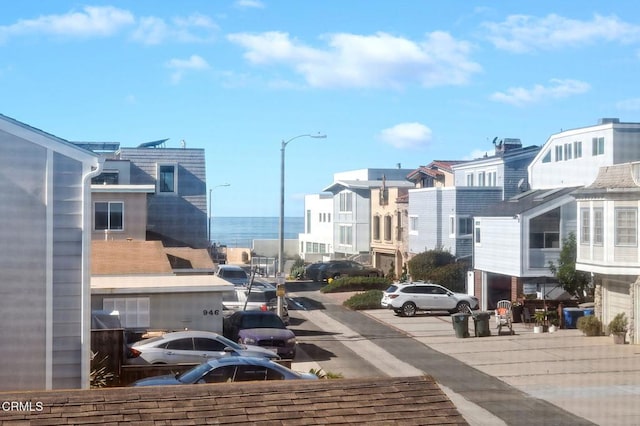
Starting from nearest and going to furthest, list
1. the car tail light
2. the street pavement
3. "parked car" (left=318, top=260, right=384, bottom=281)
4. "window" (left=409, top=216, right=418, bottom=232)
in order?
the street pavement → the car tail light → "window" (left=409, top=216, right=418, bottom=232) → "parked car" (left=318, top=260, right=384, bottom=281)

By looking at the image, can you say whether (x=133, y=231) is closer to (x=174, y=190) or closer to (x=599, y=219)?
(x=174, y=190)

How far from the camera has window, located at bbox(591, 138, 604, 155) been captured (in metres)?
30.4

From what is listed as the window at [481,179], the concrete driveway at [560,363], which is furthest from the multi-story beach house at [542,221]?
the window at [481,179]

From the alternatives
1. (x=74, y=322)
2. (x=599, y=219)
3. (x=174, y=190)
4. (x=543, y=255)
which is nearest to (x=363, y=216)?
(x=174, y=190)

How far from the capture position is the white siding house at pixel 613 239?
2267 cm

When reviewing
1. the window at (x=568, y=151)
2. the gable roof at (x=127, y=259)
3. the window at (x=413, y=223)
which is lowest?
the gable roof at (x=127, y=259)

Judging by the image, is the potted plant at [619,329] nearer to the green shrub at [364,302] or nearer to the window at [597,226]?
the window at [597,226]

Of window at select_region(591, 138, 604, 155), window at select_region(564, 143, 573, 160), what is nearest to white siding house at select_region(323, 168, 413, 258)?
window at select_region(564, 143, 573, 160)

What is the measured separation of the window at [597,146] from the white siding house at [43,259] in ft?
72.1

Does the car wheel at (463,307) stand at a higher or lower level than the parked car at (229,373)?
lower

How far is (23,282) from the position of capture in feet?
43.1

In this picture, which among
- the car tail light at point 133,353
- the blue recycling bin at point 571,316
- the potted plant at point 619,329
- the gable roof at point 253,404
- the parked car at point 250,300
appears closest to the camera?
the gable roof at point 253,404

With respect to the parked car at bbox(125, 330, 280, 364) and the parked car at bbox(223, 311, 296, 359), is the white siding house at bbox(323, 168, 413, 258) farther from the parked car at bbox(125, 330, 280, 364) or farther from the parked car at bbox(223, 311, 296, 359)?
the parked car at bbox(125, 330, 280, 364)

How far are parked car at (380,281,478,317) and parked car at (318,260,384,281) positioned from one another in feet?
40.8
